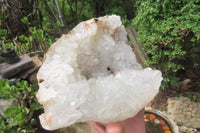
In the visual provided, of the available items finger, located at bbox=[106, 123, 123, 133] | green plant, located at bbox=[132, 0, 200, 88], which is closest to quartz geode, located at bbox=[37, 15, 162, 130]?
finger, located at bbox=[106, 123, 123, 133]

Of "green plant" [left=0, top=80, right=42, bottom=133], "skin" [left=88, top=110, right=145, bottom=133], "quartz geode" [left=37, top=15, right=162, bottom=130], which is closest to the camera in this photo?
"quartz geode" [left=37, top=15, right=162, bottom=130]

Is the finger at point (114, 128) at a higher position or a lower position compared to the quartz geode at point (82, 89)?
lower

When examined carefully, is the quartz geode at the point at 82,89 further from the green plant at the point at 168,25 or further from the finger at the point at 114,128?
the green plant at the point at 168,25

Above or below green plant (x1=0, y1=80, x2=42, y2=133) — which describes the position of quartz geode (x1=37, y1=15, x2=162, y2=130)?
above

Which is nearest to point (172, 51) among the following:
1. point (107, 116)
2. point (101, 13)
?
point (107, 116)

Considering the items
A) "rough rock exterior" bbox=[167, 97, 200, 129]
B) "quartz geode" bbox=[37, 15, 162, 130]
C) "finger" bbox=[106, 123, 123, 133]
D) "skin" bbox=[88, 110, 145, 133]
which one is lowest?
"rough rock exterior" bbox=[167, 97, 200, 129]

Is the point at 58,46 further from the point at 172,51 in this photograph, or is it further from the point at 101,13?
the point at 101,13

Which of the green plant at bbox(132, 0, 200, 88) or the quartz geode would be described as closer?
the quartz geode

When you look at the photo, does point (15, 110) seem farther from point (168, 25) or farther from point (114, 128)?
point (168, 25)

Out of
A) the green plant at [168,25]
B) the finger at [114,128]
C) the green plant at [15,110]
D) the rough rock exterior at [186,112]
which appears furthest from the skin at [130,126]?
the rough rock exterior at [186,112]

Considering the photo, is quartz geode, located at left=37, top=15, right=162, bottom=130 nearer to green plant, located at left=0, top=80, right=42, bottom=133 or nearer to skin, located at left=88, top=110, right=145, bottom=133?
skin, located at left=88, top=110, right=145, bottom=133

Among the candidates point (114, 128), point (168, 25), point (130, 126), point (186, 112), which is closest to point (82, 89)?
point (114, 128)
